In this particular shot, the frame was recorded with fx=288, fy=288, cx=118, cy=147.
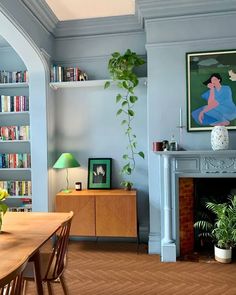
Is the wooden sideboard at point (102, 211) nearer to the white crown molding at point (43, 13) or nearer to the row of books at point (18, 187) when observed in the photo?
the row of books at point (18, 187)

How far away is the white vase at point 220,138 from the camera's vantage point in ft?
10.5

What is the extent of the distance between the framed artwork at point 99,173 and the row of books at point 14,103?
4.06 ft

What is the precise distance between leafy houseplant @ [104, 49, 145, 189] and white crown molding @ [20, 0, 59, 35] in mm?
939

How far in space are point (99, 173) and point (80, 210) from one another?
60 centimetres

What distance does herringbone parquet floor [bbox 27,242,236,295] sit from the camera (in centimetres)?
270

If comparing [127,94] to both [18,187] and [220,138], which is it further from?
[18,187]

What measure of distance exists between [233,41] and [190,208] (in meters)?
2.07

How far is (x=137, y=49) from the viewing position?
4027mm

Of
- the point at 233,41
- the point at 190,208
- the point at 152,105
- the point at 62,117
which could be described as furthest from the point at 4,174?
the point at 233,41

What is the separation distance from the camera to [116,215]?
364 cm

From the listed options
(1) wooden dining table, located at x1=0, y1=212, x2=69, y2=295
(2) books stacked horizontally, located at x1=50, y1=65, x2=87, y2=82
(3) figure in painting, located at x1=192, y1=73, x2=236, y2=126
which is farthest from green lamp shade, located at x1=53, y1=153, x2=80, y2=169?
(3) figure in painting, located at x1=192, y1=73, x2=236, y2=126

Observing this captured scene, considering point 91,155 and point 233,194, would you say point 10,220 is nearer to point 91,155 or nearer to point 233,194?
point 91,155

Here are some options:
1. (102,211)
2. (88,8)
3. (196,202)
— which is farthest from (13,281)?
(88,8)

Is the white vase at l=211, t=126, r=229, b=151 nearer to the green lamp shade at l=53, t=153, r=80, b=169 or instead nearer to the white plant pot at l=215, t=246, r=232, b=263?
the white plant pot at l=215, t=246, r=232, b=263
